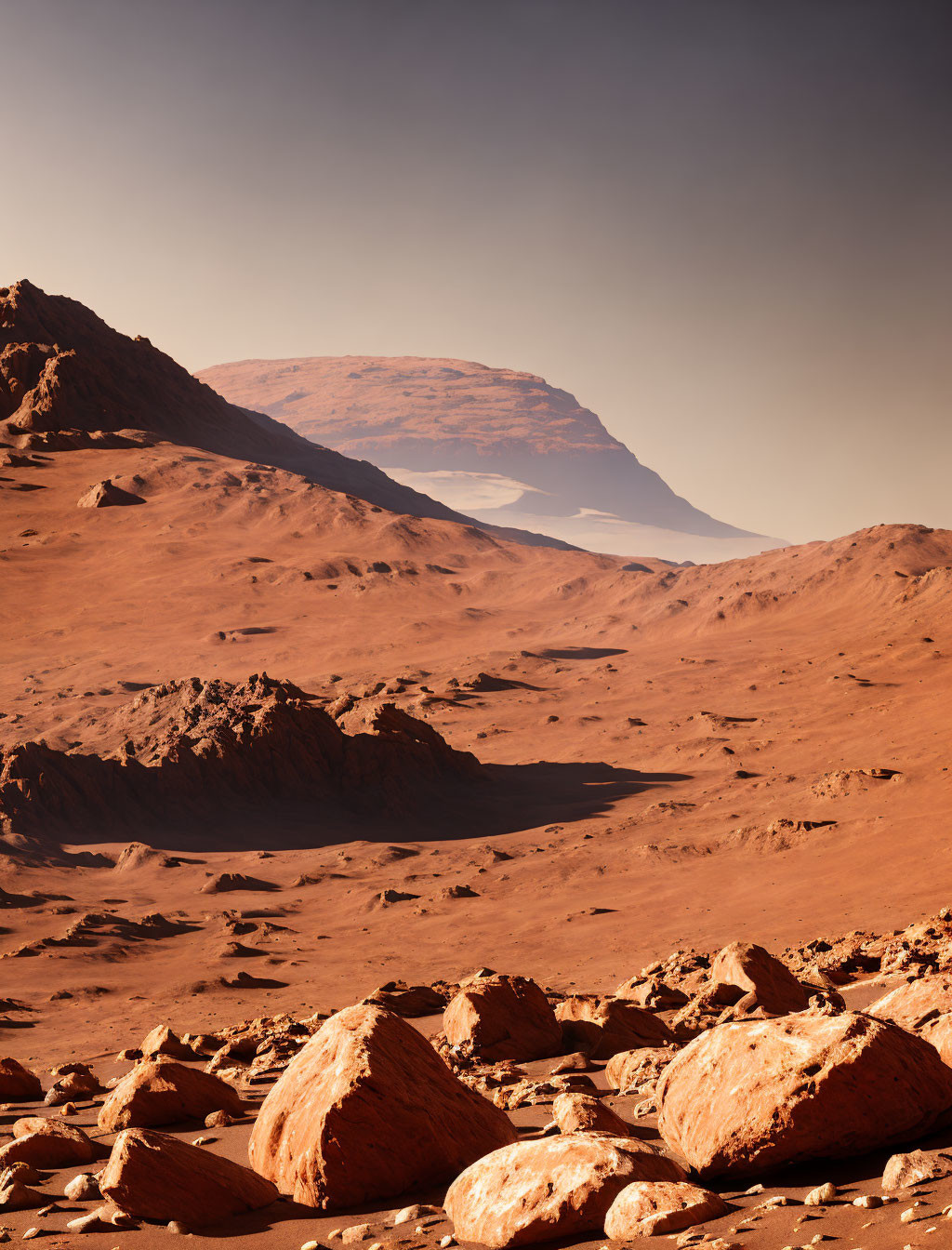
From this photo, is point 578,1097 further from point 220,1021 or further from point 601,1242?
point 220,1021

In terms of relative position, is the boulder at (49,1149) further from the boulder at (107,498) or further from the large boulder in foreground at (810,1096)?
the boulder at (107,498)

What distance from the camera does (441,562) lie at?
2938 inches

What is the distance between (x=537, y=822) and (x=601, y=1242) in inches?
→ 990

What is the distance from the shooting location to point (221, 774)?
30141mm

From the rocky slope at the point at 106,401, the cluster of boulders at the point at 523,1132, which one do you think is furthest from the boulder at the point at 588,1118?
the rocky slope at the point at 106,401

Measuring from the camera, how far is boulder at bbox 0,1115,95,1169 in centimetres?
729

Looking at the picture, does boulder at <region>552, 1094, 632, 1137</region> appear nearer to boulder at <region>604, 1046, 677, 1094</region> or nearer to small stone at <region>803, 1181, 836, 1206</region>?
small stone at <region>803, 1181, 836, 1206</region>

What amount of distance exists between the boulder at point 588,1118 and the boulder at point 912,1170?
1.88 metres

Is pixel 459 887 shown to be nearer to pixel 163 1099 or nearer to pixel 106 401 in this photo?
pixel 163 1099

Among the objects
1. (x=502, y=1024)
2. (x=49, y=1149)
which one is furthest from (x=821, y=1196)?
(x=502, y=1024)

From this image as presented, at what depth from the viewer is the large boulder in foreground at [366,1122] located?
625 centimetres

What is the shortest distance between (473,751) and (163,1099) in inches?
1193

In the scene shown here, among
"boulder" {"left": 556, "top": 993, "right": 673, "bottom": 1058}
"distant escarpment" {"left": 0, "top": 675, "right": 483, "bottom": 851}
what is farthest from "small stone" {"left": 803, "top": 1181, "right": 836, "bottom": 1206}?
"distant escarpment" {"left": 0, "top": 675, "right": 483, "bottom": 851}

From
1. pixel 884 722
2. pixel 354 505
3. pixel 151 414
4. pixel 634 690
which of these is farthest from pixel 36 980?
pixel 151 414
